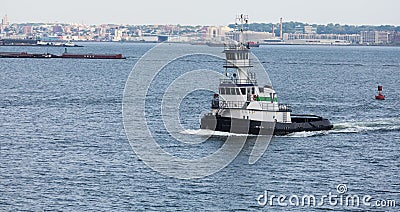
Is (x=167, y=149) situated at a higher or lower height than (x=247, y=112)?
lower

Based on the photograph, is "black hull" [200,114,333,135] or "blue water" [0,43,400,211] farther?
"black hull" [200,114,333,135]

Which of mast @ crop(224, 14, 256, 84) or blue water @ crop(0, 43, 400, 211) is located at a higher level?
mast @ crop(224, 14, 256, 84)

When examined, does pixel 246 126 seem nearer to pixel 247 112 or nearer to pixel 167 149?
pixel 247 112

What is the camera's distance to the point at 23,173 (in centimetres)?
5603

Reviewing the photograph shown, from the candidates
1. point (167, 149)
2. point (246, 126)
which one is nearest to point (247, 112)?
point (246, 126)

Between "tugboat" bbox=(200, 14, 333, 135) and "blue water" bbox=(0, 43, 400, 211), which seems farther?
"tugboat" bbox=(200, 14, 333, 135)

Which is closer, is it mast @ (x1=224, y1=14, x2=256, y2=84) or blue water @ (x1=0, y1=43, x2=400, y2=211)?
blue water @ (x1=0, y1=43, x2=400, y2=211)

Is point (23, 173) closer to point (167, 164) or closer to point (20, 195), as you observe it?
point (20, 195)

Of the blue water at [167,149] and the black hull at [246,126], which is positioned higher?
the black hull at [246,126]

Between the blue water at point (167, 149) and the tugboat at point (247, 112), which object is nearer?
the blue water at point (167, 149)

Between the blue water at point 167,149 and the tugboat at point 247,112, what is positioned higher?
the tugboat at point 247,112

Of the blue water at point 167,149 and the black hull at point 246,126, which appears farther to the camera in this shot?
the black hull at point 246,126

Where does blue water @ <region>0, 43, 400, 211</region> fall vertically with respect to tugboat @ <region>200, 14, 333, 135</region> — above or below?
below

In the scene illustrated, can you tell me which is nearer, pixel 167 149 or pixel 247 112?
pixel 167 149
